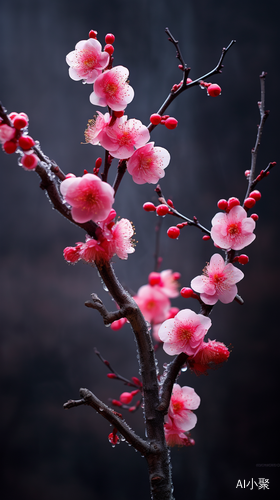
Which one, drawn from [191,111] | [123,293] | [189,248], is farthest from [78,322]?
[191,111]

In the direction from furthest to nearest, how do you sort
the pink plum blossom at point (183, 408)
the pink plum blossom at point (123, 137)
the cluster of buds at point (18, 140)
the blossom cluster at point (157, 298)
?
1. the blossom cluster at point (157, 298)
2. the pink plum blossom at point (183, 408)
3. the pink plum blossom at point (123, 137)
4. the cluster of buds at point (18, 140)

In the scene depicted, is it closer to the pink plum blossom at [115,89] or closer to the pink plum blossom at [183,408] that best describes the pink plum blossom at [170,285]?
the pink plum blossom at [183,408]

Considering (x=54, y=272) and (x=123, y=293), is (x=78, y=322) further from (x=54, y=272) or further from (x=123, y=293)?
(x=123, y=293)

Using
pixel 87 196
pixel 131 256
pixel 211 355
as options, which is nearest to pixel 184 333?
pixel 211 355

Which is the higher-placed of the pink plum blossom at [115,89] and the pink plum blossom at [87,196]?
the pink plum blossom at [115,89]

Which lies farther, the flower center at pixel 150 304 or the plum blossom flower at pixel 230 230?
the flower center at pixel 150 304

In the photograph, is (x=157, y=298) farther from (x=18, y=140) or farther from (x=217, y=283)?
(x=18, y=140)

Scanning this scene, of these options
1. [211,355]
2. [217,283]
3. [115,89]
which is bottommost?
[211,355]

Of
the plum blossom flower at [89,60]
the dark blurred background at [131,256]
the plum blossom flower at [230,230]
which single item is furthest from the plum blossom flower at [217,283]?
the dark blurred background at [131,256]
